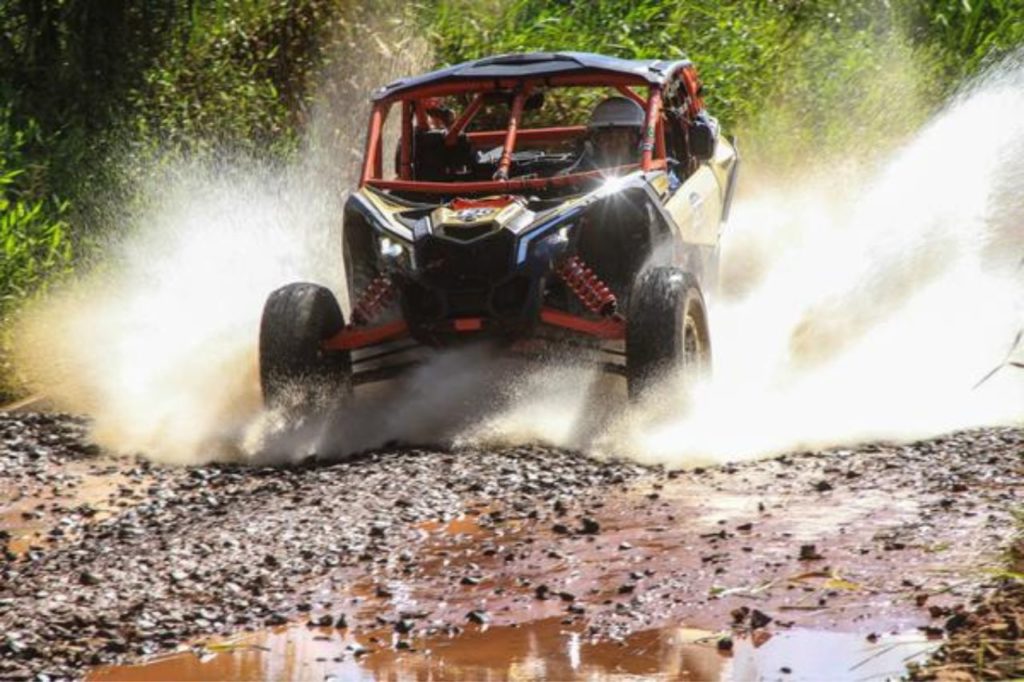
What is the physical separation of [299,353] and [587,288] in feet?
4.48

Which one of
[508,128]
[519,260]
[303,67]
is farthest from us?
[303,67]

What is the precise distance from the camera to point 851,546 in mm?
5996

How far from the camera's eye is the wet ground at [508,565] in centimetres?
523

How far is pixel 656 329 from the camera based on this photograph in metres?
8.14

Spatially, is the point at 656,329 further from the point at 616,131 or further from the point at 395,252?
the point at 616,131

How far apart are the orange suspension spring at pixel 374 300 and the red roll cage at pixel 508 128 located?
2.09 feet

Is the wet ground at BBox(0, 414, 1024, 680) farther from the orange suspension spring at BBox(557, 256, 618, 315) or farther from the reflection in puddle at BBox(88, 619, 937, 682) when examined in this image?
the orange suspension spring at BBox(557, 256, 618, 315)

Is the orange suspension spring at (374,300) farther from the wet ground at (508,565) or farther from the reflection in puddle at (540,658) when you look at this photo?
the reflection in puddle at (540,658)

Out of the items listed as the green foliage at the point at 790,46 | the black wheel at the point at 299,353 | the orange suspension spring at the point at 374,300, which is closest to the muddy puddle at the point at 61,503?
the black wheel at the point at 299,353

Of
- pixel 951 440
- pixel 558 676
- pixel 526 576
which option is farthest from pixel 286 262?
pixel 558 676

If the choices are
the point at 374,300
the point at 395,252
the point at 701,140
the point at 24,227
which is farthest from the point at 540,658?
the point at 24,227

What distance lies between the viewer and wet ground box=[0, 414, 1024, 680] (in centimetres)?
523

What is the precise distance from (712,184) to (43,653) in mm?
5550

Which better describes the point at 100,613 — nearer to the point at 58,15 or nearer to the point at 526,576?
the point at 526,576
